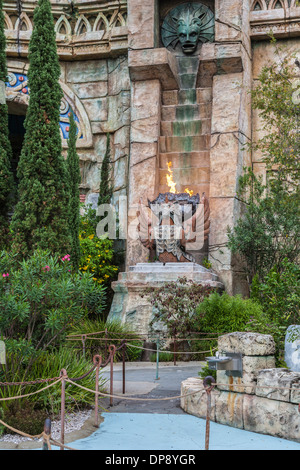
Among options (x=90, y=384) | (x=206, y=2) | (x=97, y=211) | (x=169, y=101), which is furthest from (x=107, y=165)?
(x=90, y=384)

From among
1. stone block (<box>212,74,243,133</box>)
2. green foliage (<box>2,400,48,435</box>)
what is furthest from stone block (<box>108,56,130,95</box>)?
green foliage (<box>2,400,48,435</box>)

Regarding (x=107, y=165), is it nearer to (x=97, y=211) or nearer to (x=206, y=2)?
(x=97, y=211)

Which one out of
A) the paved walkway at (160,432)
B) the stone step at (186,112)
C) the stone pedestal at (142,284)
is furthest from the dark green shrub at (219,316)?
the stone step at (186,112)

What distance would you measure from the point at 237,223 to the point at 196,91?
4566mm

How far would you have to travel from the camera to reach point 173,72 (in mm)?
16891

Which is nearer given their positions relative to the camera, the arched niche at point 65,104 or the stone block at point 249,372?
the stone block at point 249,372

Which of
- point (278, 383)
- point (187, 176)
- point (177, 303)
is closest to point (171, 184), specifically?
point (187, 176)

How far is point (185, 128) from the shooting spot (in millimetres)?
17109

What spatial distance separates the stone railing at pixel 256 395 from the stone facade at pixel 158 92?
8.56m

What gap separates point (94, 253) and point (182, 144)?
4.29m

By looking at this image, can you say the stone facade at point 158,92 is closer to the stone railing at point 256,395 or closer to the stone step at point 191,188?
the stone step at point 191,188

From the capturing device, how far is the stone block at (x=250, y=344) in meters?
6.48

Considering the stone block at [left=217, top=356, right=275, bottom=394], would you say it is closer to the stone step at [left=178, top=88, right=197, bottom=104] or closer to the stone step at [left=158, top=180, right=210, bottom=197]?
the stone step at [left=158, top=180, right=210, bottom=197]

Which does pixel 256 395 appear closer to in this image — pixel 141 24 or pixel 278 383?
pixel 278 383
